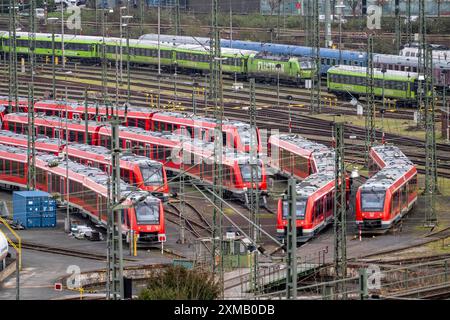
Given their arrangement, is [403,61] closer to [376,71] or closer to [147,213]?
[376,71]

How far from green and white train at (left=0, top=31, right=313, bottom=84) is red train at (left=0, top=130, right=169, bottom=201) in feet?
66.6

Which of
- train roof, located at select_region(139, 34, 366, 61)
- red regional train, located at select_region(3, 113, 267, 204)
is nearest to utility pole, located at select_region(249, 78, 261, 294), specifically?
red regional train, located at select_region(3, 113, 267, 204)

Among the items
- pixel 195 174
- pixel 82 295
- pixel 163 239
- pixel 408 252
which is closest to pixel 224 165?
pixel 195 174

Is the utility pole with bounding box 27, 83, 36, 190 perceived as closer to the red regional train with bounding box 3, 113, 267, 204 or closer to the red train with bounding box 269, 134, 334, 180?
the red regional train with bounding box 3, 113, 267, 204

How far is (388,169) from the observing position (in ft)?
215

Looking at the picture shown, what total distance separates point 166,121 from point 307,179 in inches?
726

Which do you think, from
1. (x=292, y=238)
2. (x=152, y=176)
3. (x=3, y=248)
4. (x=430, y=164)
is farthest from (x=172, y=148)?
(x=292, y=238)

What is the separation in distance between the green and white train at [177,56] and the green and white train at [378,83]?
10.4 ft

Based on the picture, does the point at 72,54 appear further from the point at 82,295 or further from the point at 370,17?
the point at 82,295

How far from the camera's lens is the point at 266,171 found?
72250 millimetres

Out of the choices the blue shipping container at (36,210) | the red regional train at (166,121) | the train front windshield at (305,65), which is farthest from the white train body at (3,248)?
the train front windshield at (305,65)

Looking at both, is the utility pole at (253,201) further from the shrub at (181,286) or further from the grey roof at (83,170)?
the grey roof at (83,170)

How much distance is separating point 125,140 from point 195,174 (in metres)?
7.15

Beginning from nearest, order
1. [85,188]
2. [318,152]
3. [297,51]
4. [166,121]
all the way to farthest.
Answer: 1. [85,188]
2. [318,152]
3. [166,121]
4. [297,51]
